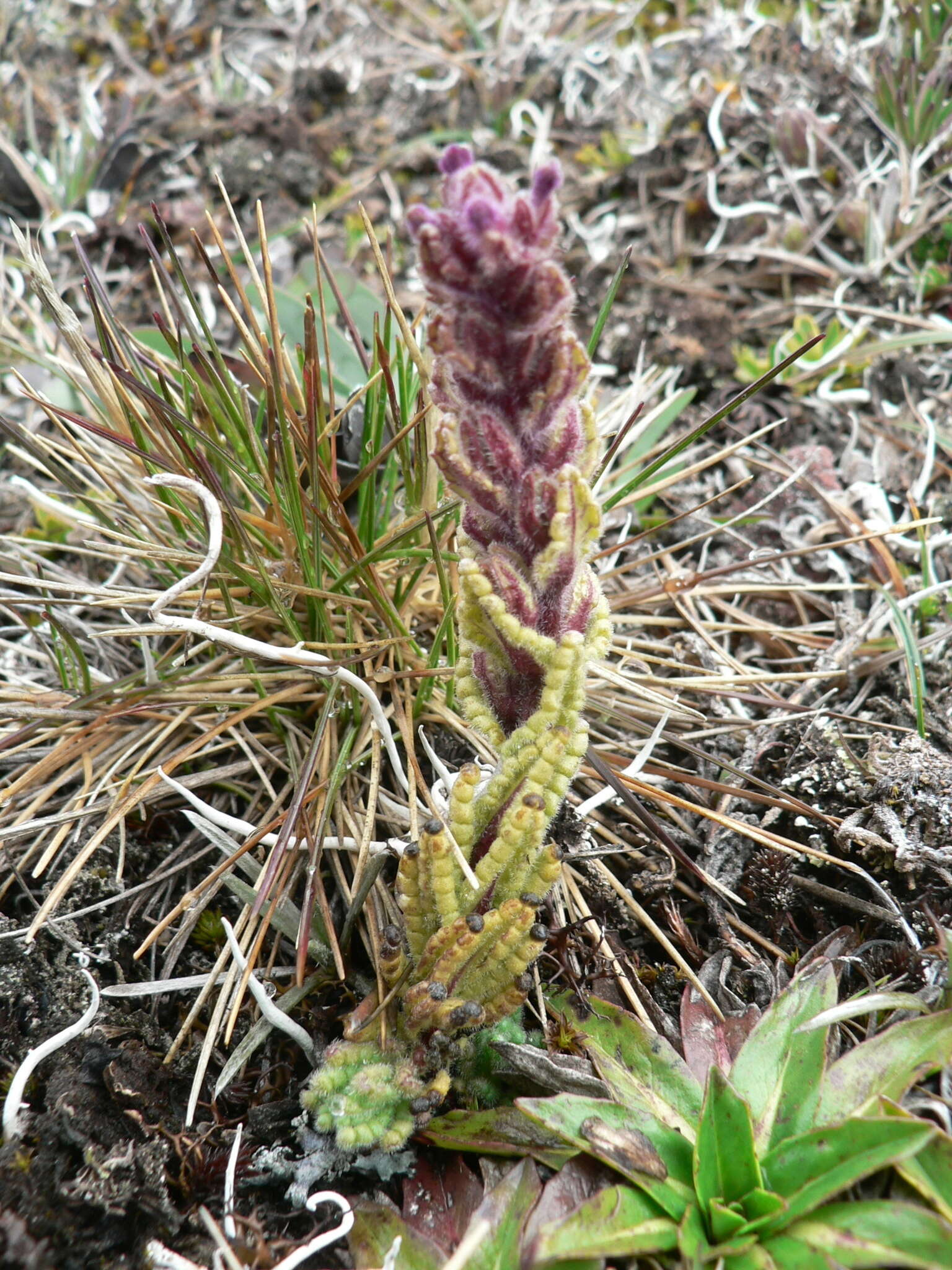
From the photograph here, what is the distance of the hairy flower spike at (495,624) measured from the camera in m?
1.34

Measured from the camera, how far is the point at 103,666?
250 centimetres

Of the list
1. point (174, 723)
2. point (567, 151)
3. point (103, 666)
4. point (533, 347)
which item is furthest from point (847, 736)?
point (567, 151)

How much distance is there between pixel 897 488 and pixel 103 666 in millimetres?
2484

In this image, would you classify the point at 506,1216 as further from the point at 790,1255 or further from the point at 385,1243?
the point at 790,1255

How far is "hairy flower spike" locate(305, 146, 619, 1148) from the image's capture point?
134 cm

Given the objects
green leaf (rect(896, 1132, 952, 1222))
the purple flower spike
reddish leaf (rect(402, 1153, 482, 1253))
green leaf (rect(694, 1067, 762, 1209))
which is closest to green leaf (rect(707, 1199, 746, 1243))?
green leaf (rect(694, 1067, 762, 1209))

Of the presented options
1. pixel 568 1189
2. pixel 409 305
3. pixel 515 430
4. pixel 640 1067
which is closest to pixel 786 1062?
pixel 640 1067

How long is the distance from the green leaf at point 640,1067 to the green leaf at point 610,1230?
169 millimetres

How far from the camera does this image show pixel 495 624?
1458 mm

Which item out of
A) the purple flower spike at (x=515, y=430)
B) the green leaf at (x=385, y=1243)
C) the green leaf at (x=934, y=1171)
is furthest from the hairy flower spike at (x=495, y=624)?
the green leaf at (x=934, y=1171)

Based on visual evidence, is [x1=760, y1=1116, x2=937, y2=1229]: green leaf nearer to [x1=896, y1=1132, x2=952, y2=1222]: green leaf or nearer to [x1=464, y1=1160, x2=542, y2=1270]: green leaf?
[x1=896, y1=1132, x2=952, y2=1222]: green leaf

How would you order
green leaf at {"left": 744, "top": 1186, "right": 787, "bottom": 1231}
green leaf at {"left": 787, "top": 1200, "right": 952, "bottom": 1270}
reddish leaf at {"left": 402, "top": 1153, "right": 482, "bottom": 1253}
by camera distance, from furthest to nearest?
reddish leaf at {"left": 402, "top": 1153, "right": 482, "bottom": 1253} < green leaf at {"left": 744, "top": 1186, "right": 787, "bottom": 1231} < green leaf at {"left": 787, "top": 1200, "right": 952, "bottom": 1270}

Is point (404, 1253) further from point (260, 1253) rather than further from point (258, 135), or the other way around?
point (258, 135)

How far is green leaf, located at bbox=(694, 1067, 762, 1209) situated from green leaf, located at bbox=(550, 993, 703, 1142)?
0.37 ft
